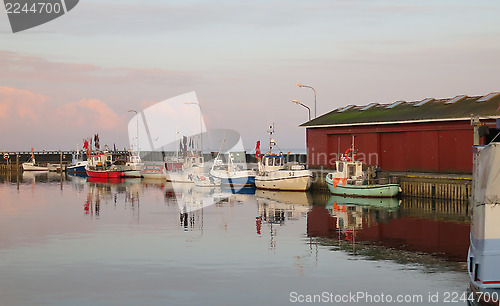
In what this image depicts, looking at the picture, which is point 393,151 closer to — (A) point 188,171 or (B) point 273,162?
(B) point 273,162

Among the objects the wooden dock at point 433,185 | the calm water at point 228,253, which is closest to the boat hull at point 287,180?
the wooden dock at point 433,185

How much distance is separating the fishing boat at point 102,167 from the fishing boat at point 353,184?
4510cm

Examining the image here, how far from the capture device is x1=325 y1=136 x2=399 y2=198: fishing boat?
50.0 metres

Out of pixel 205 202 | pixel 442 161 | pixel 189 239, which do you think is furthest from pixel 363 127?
pixel 189 239

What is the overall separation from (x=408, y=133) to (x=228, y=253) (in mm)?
32472

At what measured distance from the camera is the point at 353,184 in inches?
2062

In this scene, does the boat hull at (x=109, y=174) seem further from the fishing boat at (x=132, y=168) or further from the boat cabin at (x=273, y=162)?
the boat cabin at (x=273, y=162)

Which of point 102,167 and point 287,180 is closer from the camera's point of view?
point 287,180

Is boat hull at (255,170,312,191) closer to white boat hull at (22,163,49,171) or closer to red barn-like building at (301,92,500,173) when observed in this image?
red barn-like building at (301,92,500,173)

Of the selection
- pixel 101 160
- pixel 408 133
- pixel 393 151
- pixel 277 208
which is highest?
pixel 408 133

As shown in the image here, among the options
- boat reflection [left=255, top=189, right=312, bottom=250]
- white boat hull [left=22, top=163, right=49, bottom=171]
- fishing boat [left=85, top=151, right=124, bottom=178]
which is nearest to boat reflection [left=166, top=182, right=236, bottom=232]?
boat reflection [left=255, top=189, right=312, bottom=250]

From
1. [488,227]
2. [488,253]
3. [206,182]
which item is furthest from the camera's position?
[206,182]

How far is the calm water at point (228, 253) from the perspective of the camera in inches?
782

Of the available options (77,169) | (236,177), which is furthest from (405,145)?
(77,169)
